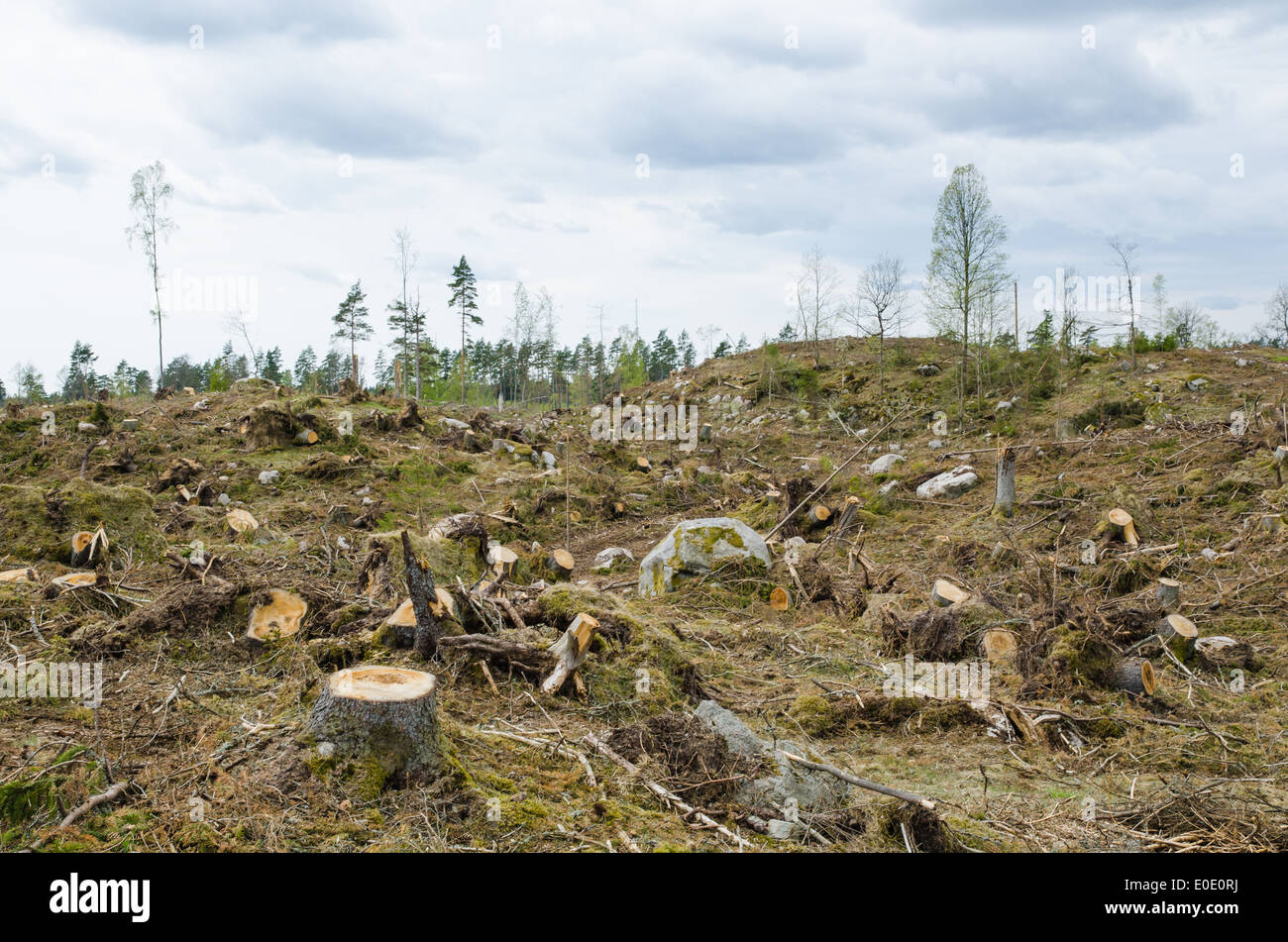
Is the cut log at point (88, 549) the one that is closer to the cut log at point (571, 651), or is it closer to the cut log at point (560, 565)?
the cut log at point (560, 565)

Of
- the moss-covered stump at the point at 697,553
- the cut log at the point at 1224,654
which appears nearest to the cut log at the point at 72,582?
the moss-covered stump at the point at 697,553

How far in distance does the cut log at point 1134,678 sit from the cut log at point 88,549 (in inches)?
408

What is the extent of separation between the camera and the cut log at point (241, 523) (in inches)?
410

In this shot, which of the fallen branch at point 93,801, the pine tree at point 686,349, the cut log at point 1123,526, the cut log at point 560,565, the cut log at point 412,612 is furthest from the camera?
the pine tree at point 686,349

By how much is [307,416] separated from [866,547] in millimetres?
12081

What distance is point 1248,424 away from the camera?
1381 cm

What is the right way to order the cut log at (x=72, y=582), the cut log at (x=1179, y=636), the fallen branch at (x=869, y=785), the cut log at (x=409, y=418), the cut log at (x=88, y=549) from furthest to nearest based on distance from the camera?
the cut log at (x=409, y=418), the cut log at (x=88, y=549), the cut log at (x=1179, y=636), the cut log at (x=72, y=582), the fallen branch at (x=869, y=785)

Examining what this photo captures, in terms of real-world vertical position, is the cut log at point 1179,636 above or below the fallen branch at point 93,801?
below

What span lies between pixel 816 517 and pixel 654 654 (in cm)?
776

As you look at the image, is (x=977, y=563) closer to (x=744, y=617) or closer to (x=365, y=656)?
(x=744, y=617)

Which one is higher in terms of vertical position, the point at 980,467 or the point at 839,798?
the point at 980,467
